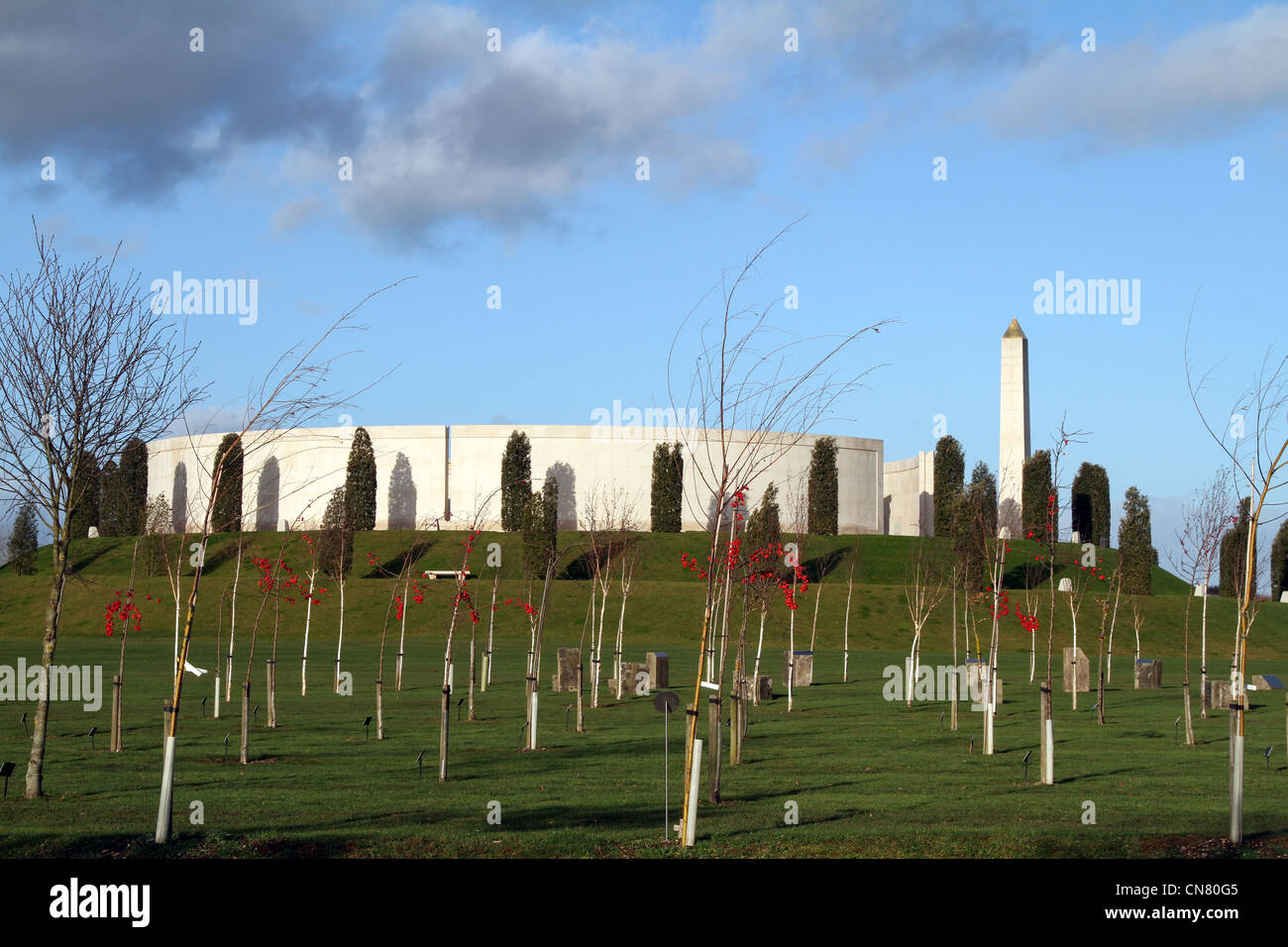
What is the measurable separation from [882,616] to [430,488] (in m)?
39.1

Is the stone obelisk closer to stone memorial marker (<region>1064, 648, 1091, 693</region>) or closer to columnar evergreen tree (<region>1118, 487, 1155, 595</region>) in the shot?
columnar evergreen tree (<region>1118, 487, 1155, 595</region>)

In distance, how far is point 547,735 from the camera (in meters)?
22.1

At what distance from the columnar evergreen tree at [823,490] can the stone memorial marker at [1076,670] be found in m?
42.7

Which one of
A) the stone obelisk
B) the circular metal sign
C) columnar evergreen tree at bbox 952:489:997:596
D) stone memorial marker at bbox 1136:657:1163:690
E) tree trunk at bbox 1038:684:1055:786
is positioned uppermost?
the stone obelisk

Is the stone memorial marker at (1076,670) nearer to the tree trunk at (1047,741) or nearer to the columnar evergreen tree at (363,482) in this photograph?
the tree trunk at (1047,741)

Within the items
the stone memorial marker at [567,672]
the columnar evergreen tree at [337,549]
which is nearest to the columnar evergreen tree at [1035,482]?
the columnar evergreen tree at [337,549]

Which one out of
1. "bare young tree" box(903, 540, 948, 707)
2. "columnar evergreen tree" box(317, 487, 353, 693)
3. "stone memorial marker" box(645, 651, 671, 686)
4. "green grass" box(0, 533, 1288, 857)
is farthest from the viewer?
"columnar evergreen tree" box(317, 487, 353, 693)

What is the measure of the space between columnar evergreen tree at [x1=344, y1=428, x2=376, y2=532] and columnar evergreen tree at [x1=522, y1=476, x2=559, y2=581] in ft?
54.6

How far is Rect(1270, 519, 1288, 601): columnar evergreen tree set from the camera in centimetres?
7469

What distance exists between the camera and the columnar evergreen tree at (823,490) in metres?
77.6

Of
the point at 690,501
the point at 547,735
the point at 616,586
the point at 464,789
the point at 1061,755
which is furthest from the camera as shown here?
the point at 690,501

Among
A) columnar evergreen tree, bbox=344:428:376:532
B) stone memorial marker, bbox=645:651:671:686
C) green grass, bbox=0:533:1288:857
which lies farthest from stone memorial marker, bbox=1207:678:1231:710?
columnar evergreen tree, bbox=344:428:376:532
